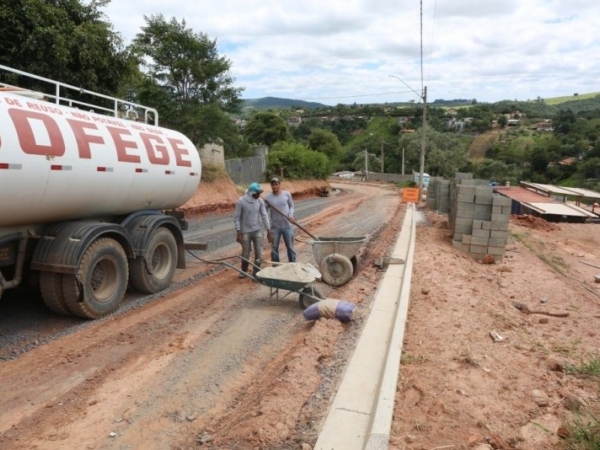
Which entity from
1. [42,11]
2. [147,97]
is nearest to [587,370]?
[42,11]

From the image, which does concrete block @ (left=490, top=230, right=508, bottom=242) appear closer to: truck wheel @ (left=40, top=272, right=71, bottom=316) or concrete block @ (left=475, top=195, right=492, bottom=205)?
concrete block @ (left=475, top=195, right=492, bottom=205)

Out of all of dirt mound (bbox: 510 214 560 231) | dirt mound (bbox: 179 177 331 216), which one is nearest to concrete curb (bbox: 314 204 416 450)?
dirt mound (bbox: 179 177 331 216)

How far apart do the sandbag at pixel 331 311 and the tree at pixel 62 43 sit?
10.8m

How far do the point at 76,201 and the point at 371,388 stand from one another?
440cm

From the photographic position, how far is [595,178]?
67.7 meters

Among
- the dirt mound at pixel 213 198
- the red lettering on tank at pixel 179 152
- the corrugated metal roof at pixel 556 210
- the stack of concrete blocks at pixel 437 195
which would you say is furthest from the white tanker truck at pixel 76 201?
the corrugated metal roof at pixel 556 210

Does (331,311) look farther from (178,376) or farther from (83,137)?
(83,137)

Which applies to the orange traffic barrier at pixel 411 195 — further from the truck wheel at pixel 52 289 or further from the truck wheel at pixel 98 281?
the truck wheel at pixel 52 289

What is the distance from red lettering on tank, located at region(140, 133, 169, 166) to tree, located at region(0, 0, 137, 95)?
7.11 meters

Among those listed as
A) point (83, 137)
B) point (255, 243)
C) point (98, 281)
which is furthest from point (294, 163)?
point (83, 137)

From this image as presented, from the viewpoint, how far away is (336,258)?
27.9 feet

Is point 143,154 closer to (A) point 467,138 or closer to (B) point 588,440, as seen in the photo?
(B) point 588,440

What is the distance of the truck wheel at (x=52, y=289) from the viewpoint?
6.17m

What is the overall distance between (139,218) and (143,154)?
1024mm
